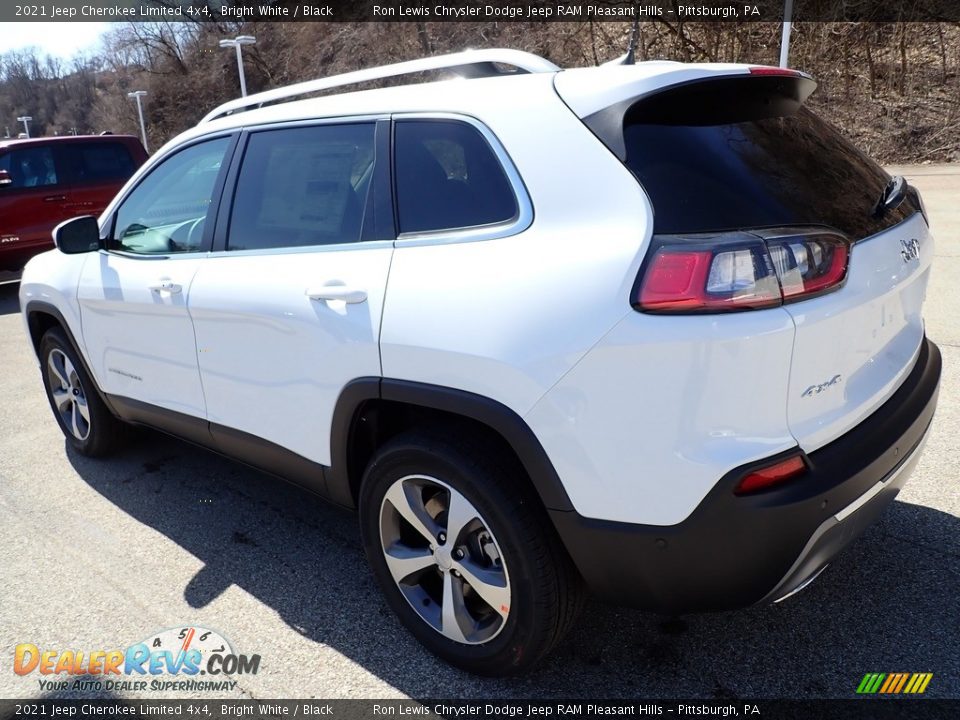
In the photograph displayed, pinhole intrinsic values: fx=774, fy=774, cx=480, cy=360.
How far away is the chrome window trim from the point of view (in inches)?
84.0

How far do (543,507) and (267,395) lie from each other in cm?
118

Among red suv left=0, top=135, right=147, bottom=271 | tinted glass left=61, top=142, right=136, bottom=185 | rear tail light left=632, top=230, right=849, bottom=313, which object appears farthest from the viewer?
tinted glass left=61, top=142, right=136, bottom=185

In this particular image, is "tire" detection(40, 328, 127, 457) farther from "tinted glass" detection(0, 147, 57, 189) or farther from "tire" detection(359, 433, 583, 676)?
"tinted glass" detection(0, 147, 57, 189)

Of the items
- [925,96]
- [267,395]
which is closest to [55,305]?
[267,395]

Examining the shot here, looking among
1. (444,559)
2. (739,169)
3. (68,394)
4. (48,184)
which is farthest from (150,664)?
(48,184)

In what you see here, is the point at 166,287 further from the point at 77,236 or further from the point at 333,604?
the point at 333,604

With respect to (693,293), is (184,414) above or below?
below

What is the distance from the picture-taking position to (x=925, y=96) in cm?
1598

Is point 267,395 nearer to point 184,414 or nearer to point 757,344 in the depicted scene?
point 184,414

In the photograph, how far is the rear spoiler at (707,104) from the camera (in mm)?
2059

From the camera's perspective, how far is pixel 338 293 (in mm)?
2445

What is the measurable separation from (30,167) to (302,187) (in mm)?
8739

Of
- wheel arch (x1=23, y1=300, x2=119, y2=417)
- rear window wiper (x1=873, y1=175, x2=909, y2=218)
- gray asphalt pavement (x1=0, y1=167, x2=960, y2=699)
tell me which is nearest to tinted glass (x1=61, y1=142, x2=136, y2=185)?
wheel arch (x1=23, y1=300, x2=119, y2=417)

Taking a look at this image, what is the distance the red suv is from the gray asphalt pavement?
6.65 m
